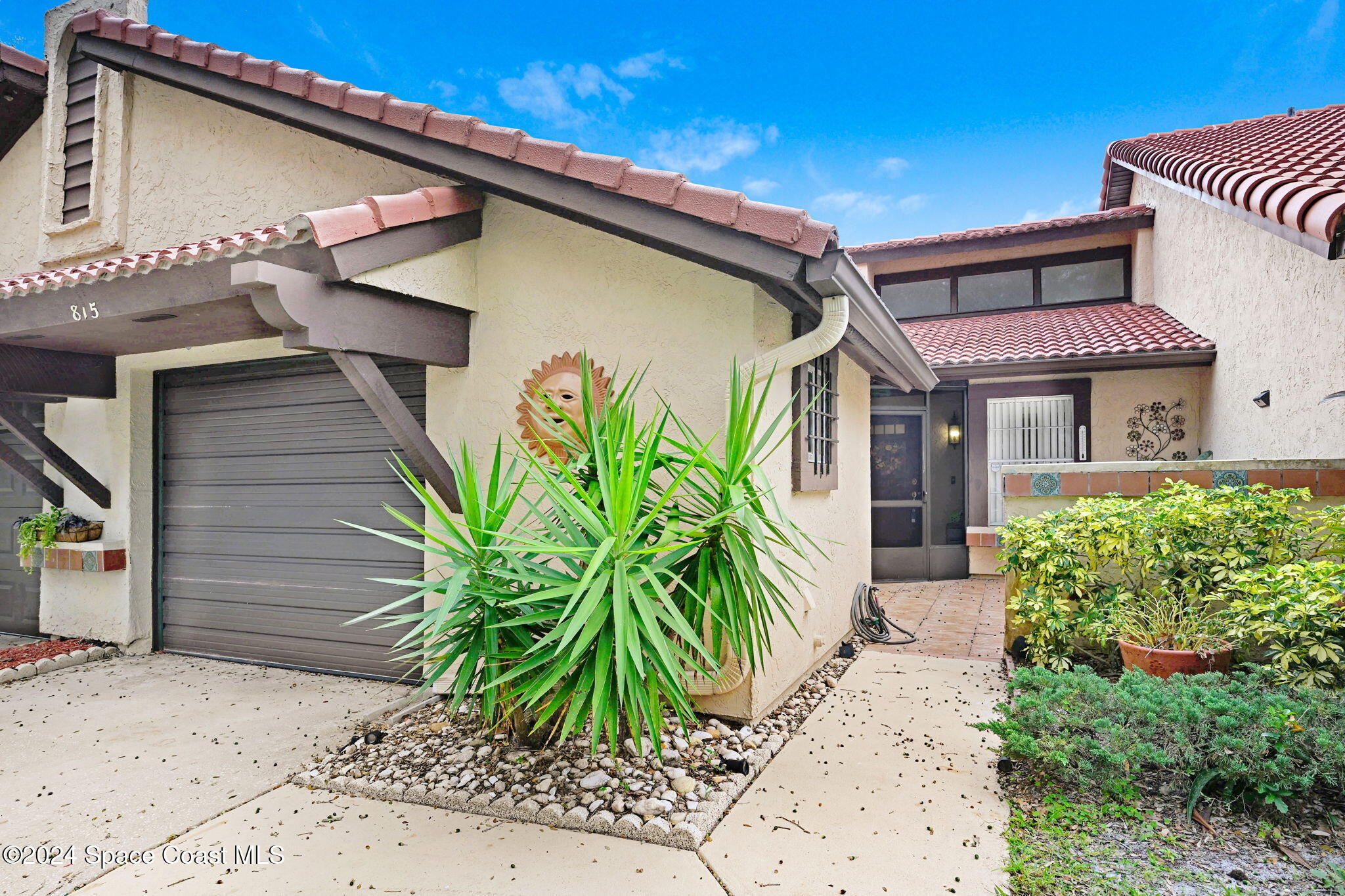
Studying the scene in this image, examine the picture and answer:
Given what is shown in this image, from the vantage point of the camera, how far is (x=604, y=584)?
2.57 meters

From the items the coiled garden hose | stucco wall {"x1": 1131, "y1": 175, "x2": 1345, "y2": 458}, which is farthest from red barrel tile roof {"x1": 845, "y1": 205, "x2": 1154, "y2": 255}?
the coiled garden hose

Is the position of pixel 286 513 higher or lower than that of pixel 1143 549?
higher

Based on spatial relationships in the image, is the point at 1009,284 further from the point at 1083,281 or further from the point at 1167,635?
the point at 1167,635

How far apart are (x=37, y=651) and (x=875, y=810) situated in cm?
639

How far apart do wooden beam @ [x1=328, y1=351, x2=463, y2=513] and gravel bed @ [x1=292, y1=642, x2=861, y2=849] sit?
122cm

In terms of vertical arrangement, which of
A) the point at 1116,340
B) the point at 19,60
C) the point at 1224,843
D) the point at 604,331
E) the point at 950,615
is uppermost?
the point at 19,60

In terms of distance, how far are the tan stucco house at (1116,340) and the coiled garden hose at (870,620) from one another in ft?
5.59

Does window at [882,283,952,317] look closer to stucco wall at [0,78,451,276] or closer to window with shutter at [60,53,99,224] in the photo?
stucco wall at [0,78,451,276]

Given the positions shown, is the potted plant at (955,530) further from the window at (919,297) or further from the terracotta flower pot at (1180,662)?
the terracotta flower pot at (1180,662)

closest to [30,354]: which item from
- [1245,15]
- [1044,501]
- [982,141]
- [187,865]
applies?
[187,865]

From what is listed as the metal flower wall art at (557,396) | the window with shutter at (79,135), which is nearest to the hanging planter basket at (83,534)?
the window with shutter at (79,135)

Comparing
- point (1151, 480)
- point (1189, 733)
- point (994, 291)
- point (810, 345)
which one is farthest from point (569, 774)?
point (994, 291)

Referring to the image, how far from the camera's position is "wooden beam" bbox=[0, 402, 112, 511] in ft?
16.5

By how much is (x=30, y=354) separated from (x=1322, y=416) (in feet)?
29.1
